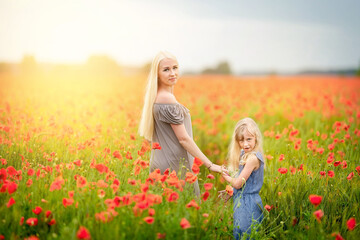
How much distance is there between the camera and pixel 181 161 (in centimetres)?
301

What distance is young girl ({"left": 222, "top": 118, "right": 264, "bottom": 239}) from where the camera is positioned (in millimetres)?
2928

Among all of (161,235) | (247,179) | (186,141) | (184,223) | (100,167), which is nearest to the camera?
(184,223)

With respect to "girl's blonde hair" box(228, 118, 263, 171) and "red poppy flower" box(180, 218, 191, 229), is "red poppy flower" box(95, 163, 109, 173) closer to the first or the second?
"red poppy flower" box(180, 218, 191, 229)

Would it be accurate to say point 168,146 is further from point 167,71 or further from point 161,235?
point 161,235

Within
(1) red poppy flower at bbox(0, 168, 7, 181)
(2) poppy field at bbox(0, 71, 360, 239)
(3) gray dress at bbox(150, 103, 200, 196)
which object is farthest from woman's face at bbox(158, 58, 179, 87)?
(1) red poppy flower at bbox(0, 168, 7, 181)

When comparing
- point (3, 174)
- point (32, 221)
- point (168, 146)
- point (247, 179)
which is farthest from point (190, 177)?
point (3, 174)

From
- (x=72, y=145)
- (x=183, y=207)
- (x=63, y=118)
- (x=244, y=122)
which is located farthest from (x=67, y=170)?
(x=63, y=118)

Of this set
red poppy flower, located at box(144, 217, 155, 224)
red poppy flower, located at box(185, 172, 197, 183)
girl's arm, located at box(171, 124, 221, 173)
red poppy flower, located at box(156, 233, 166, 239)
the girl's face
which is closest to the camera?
red poppy flower, located at box(144, 217, 155, 224)

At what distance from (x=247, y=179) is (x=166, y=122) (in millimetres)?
876

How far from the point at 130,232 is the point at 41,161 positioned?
5.51ft

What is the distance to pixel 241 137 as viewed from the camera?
309 centimetres

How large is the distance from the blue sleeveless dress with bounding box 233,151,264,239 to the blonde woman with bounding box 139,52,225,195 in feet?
1.38

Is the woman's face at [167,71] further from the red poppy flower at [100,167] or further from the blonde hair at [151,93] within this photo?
the red poppy flower at [100,167]

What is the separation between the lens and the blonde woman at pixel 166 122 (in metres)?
2.90
